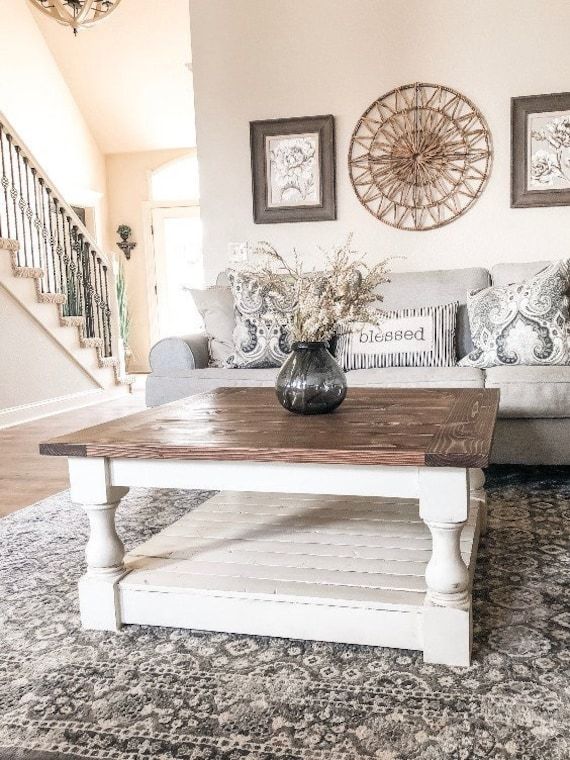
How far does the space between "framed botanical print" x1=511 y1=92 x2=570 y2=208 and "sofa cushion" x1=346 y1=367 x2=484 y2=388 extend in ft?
4.80

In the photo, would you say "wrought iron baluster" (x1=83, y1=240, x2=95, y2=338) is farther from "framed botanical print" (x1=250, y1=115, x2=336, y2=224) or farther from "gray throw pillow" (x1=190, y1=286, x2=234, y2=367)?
"gray throw pillow" (x1=190, y1=286, x2=234, y2=367)

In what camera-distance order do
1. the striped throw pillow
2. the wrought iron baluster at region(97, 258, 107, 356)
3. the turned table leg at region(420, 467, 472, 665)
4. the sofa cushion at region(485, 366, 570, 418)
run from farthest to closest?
the wrought iron baluster at region(97, 258, 107, 356), the striped throw pillow, the sofa cushion at region(485, 366, 570, 418), the turned table leg at region(420, 467, 472, 665)

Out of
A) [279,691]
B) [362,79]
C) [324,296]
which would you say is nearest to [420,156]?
[362,79]

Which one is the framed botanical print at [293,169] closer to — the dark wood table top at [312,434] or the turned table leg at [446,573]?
the dark wood table top at [312,434]

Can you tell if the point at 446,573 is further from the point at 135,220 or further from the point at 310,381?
the point at 135,220

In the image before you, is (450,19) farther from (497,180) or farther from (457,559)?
(457,559)

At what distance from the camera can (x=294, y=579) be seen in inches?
65.5

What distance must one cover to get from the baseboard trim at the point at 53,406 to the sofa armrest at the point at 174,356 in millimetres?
1967

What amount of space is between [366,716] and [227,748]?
27 centimetres

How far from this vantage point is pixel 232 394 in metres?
2.62

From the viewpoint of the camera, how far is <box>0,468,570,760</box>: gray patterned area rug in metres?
1.24

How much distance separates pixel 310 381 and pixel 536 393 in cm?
130

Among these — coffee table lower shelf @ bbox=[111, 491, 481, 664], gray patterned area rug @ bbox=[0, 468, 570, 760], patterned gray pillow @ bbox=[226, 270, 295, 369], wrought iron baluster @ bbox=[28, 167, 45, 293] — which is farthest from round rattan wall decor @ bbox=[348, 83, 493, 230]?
wrought iron baluster @ bbox=[28, 167, 45, 293]

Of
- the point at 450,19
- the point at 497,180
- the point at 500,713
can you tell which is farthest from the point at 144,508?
the point at 450,19
